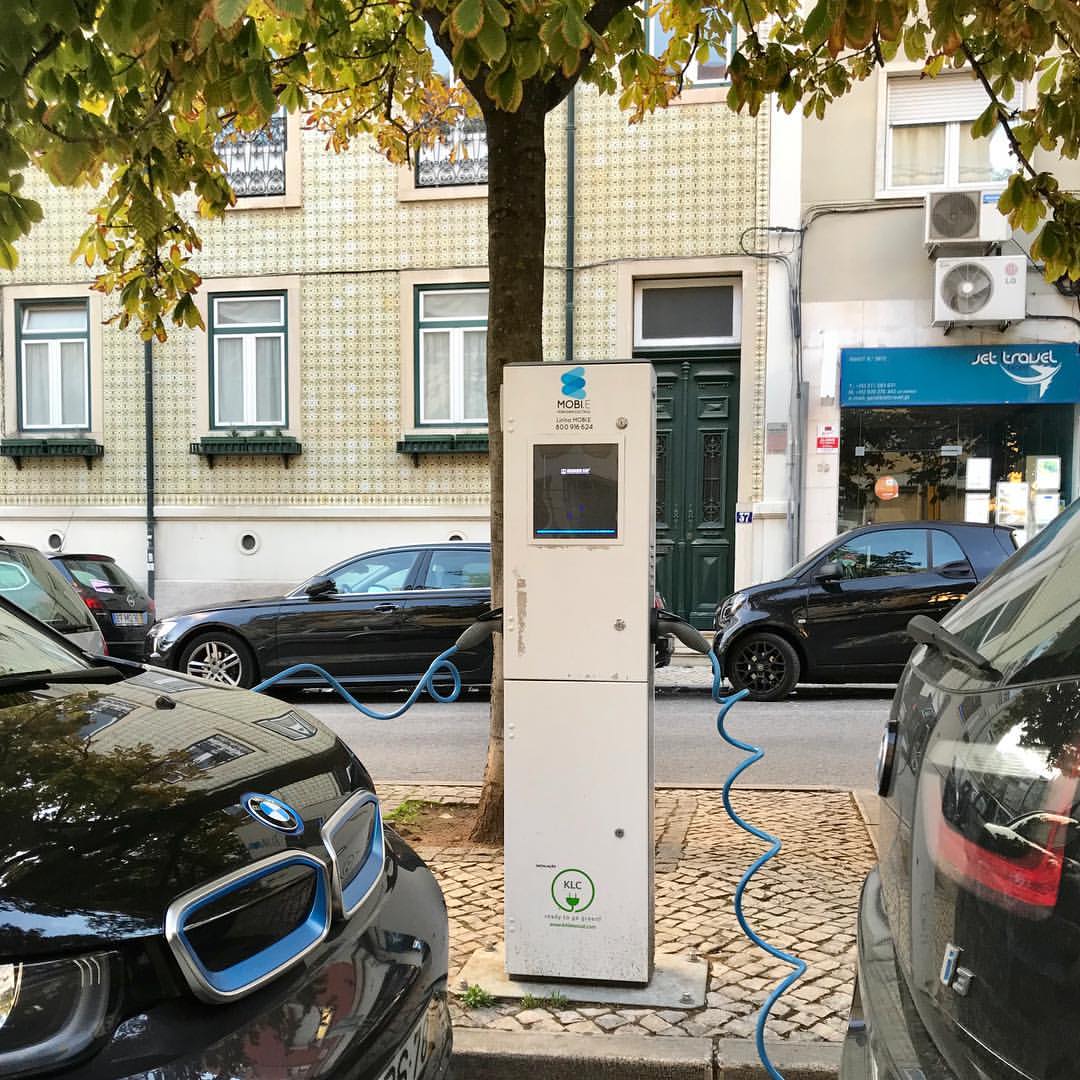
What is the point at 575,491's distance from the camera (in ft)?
9.98

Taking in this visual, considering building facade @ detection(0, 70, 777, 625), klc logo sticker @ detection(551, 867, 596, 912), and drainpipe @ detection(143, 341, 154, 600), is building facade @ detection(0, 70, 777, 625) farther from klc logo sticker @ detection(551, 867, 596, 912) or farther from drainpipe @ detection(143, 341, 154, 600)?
klc logo sticker @ detection(551, 867, 596, 912)

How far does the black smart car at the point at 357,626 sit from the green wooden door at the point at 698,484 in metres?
3.99

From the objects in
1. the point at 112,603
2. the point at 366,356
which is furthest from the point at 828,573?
the point at 366,356

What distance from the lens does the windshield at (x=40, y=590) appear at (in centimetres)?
679

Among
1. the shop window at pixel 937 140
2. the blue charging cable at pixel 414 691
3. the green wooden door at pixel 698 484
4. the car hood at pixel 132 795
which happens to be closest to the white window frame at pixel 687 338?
the green wooden door at pixel 698 484

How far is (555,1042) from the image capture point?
9.50 feet

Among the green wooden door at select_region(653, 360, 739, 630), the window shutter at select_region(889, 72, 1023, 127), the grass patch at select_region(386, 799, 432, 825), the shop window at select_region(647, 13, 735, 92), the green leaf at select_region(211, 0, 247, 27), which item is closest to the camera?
the green leaf at select_region(211, 0, 247, 27)

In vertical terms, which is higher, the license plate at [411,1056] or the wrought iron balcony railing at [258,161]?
the wrought iron balcony railing at [258,161]

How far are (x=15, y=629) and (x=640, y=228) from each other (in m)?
11.6

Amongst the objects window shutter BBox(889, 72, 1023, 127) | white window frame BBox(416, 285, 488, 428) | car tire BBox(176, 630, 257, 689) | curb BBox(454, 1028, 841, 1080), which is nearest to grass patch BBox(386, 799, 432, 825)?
curb BBox(454, 1028, 841, 1080)

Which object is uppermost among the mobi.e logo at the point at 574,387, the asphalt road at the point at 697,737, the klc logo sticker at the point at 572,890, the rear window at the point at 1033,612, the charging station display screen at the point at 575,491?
the mobi.e logo at the point at 574,387

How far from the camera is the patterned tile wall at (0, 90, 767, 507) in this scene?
517 inches

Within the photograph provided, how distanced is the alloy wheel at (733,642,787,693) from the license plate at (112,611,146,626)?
5.87 meters

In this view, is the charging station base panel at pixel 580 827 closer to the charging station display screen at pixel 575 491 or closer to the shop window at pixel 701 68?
the charging station display screen at pixel 575 491
